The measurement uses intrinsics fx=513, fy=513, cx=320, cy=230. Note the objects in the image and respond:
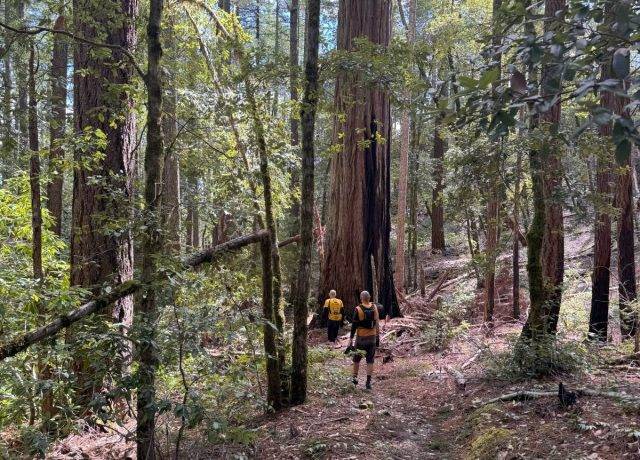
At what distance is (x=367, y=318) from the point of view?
8.78m

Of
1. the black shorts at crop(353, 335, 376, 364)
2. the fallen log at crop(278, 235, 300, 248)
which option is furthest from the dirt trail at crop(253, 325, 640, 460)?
the fallen log at crop(278, 235, 300, 248)

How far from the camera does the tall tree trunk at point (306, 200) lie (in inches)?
236

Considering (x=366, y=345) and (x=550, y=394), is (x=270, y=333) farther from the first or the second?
(x=550, y=394)

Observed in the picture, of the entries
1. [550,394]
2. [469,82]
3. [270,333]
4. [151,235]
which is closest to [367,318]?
[270,333]

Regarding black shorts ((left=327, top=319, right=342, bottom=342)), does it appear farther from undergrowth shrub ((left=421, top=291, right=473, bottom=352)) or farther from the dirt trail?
the dirt trail

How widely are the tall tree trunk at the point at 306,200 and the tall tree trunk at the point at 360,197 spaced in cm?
698

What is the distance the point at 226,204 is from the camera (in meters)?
5.98

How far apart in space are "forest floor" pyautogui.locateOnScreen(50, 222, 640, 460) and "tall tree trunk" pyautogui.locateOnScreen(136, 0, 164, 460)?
116cm

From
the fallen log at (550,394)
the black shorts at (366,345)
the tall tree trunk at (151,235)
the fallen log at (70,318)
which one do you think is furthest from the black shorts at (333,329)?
the tall tree trunk at (151,235)

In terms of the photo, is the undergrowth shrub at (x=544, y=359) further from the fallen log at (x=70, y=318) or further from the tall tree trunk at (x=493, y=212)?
the fallen log at (x=70, y=318)

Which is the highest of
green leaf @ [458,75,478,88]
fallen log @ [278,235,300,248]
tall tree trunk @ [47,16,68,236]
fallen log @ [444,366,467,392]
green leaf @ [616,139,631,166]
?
tall tree trunk @ [47,16,68,236]

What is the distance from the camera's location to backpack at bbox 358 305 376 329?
28.7ft

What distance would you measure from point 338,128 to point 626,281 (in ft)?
25.0

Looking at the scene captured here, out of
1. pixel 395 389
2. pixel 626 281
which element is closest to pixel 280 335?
pixel 395 389
